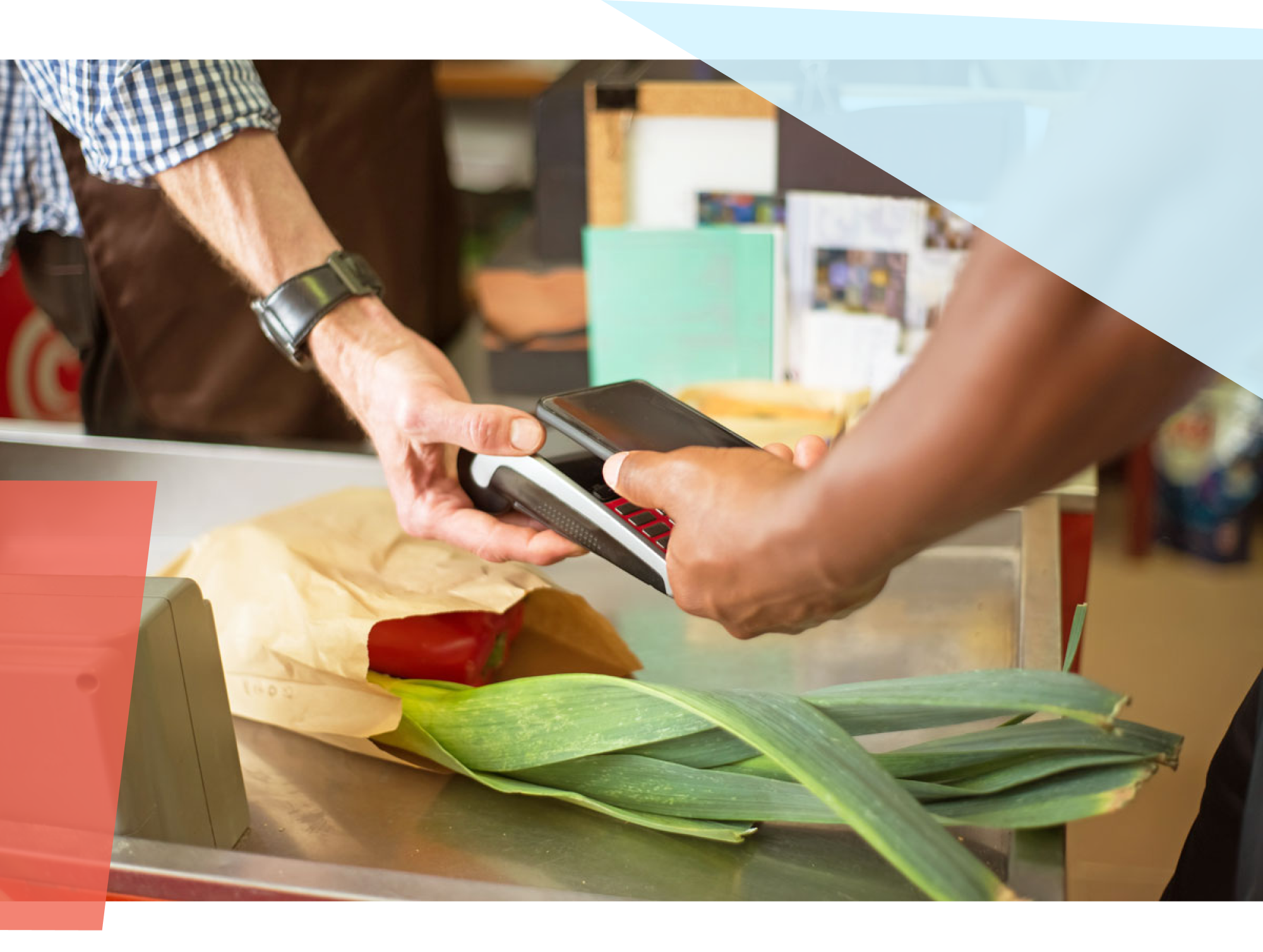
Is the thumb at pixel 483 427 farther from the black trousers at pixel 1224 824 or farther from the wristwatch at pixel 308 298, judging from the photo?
the black trousers at pixel 1224 824

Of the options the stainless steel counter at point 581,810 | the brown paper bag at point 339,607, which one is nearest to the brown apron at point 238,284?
the stainless steel counter at point 581,810

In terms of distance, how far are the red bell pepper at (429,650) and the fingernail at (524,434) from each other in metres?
0.13

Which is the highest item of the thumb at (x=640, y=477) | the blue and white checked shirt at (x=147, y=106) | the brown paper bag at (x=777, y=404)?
the blue and white checked shirt at (x=147, y=106)

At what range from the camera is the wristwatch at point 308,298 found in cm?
103

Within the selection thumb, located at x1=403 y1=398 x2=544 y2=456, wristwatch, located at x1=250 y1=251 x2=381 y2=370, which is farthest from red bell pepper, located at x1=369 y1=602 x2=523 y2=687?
wristwatch, located at x1=250 y1=251 x2=381 y2=370

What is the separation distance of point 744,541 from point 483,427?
1.01 feet

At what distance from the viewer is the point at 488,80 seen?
9.69 ft

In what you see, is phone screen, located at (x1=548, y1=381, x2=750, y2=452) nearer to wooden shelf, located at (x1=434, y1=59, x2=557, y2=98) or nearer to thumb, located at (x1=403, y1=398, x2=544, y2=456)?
thumb, located at (x1=403, y1=398, x2=544, y2=456)

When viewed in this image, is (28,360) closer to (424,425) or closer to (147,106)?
(147,106)

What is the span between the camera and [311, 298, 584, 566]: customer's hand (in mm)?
850

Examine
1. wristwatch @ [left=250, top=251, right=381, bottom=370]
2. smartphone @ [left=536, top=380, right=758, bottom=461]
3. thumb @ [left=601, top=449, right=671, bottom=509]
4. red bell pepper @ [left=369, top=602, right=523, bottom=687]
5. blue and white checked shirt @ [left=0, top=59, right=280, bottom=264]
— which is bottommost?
red bell pepper @ [left=369, top=602, right=523, bottom=687]

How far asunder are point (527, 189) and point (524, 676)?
5.49 ft

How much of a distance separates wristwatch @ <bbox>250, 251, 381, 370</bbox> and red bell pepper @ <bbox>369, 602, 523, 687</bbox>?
1.11 feet
